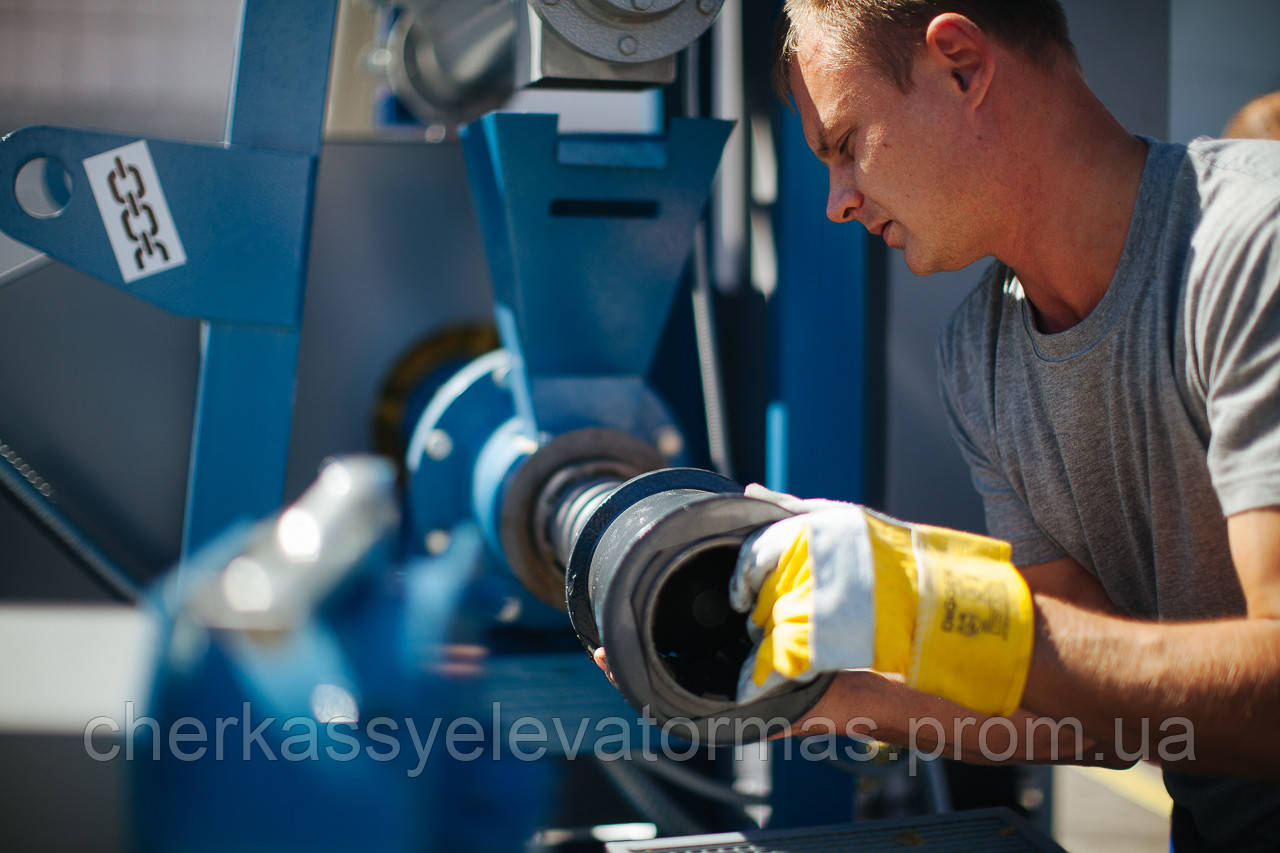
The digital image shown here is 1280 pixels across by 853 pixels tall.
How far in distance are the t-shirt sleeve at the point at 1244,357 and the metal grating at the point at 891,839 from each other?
34 cm

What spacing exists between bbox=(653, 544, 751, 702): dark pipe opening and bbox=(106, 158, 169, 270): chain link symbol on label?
56cm

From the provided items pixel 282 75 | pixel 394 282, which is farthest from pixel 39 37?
pixel 282 75

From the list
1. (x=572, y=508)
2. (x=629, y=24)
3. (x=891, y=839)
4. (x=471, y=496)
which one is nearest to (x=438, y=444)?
(x=471, y=496)

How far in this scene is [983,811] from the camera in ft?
3.02

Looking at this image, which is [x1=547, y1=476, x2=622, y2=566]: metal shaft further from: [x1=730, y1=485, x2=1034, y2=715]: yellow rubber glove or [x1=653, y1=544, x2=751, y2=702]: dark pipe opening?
[x1=730, y1=485, x2=1034, y2=715]: yellow rubber glove

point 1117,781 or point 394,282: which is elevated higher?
point 394,282

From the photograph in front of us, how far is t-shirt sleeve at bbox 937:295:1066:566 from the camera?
98 centimetres

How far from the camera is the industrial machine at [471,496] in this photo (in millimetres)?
778

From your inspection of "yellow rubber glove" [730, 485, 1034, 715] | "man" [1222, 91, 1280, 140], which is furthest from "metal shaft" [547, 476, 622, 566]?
"man" [1222, 91, 1280, 140]

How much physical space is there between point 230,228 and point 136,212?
0.08 metres

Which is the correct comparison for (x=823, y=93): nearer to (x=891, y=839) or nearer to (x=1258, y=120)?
(x=891, y=839)

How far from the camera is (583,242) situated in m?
1.07

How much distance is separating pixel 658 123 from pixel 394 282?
1.58 ft

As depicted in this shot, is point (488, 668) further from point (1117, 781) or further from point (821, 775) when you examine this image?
point (1117, 781)
